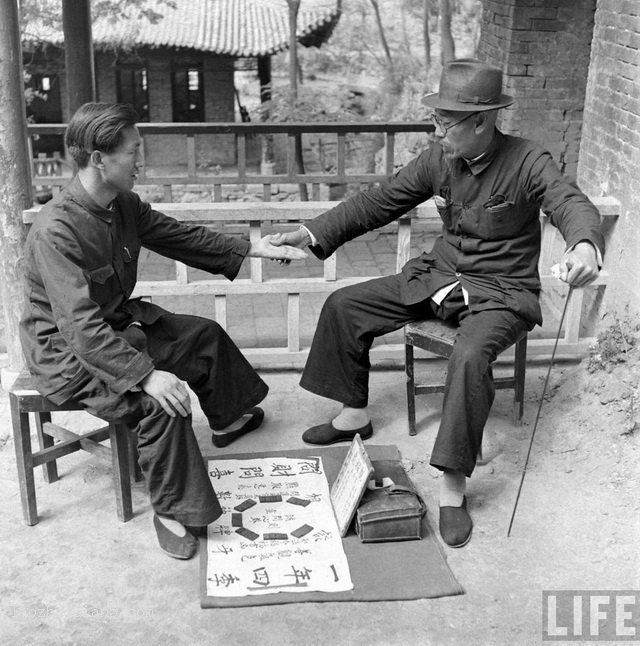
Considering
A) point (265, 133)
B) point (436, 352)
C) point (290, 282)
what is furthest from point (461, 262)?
point (265, 133)

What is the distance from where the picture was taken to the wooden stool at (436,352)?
4.35 meters

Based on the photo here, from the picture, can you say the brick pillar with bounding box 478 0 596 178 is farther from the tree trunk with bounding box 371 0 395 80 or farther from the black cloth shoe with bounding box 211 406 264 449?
the tree trunk with bounding box 371 0 395 80

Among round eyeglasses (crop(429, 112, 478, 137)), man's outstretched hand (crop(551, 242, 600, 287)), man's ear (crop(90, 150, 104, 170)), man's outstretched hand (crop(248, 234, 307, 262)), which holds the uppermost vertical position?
round eyeglasses (crop(429, 112, 478, 137))

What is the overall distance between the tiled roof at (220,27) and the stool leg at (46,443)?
1485 centimetres

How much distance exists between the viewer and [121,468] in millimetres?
3955

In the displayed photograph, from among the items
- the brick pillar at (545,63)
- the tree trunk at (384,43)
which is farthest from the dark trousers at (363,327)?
the tree trunk at (384,43)

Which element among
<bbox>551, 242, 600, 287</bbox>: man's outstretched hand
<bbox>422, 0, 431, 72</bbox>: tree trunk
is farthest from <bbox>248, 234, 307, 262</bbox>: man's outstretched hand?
<bbox>422, 0, 431, 72</bbox>: tree trunk

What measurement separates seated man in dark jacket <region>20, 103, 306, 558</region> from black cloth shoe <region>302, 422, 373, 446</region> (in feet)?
3.01

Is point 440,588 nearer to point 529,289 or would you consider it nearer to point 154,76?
point 529,289

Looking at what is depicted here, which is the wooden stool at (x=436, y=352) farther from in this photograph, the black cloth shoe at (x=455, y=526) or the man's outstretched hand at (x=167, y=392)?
the man's outstretched hand at (x=167, y=392)

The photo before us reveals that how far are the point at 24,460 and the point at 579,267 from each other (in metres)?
2.40

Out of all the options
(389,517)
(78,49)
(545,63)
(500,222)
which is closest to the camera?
(389,517)

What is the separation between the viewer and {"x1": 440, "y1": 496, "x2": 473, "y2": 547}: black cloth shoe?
3.85 meters

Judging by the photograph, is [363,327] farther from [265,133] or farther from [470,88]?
[265,133]
